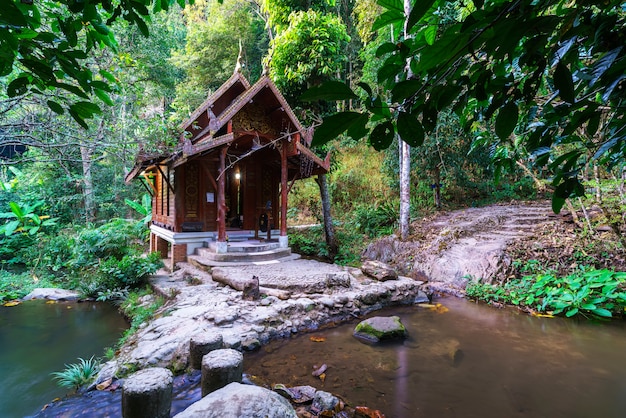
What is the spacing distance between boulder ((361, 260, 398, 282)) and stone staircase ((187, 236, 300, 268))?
2.30 meters

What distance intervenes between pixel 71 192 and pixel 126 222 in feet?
12.1

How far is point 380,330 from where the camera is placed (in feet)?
15.3

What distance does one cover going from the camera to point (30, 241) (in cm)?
1098

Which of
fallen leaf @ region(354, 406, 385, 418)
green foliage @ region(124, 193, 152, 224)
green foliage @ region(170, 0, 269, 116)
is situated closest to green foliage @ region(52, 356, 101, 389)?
fallen leaf @ region(354, 406, 385, 418)

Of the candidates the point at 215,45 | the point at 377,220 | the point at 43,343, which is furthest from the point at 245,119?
the point at 215,45

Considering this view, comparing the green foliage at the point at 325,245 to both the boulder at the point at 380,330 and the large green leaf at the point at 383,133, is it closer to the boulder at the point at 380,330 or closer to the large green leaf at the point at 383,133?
the boulder at the point at 380,330

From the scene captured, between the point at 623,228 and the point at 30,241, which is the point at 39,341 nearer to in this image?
the point at 30,241

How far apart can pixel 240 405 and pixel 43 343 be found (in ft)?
16.0

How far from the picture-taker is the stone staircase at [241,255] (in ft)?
24.6

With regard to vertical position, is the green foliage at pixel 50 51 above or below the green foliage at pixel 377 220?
above

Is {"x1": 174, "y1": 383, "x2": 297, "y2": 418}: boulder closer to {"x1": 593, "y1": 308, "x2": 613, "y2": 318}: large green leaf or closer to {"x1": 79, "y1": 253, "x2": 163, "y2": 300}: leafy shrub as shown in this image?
{"x1": 79, "y1": 253, "x2": 163, "y2": 300}: leafy shrub

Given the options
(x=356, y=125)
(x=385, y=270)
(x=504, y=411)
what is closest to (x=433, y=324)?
(x=385, y=270)

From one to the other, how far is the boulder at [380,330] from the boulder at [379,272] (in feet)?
6.20

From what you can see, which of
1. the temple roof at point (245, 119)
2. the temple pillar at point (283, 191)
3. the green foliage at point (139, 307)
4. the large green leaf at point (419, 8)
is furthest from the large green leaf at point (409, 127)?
the temple pillar at point (283, 191)
